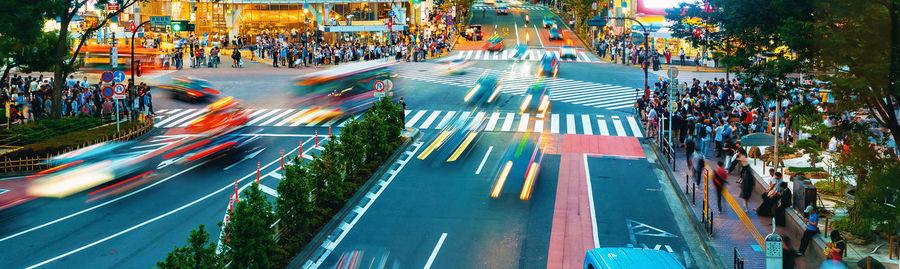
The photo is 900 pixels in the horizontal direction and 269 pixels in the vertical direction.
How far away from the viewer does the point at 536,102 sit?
42812 mm

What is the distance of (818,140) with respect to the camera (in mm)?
25484

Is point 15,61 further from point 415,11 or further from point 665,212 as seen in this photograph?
point 415,11

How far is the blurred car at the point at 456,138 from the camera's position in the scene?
2852cm

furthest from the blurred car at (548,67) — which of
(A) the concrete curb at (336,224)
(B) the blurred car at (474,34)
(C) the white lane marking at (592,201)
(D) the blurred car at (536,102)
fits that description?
(A) the concrete curb at (336,224)

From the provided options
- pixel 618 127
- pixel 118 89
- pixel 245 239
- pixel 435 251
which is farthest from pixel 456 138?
pixel 245 239

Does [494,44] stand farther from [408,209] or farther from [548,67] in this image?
[408,209]

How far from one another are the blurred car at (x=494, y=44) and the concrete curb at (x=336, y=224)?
1894 inches

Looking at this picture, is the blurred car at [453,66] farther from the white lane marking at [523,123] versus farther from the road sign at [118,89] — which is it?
the road sign at [118,89]

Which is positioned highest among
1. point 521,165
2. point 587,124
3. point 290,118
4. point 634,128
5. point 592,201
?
point 290,118

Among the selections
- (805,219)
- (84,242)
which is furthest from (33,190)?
(805,219)

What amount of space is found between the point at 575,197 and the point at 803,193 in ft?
21.2

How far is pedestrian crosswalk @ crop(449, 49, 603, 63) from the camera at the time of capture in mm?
66750

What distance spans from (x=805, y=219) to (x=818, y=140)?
899 centimetres

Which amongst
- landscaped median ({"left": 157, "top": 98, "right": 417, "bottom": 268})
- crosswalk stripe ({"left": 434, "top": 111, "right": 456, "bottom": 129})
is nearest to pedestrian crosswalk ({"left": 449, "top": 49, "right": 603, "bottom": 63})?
crosswalk stripe ({"left": 434, "top": 111, "right": 456, "bottom": 129})
